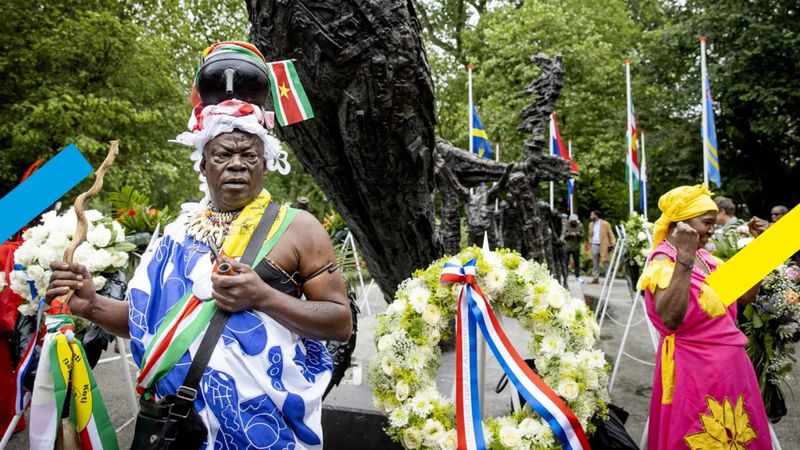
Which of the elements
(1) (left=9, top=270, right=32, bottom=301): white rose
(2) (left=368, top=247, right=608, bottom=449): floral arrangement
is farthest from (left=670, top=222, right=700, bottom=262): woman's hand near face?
(1) (left=9, top=270, right=32, bottom=301): white rose

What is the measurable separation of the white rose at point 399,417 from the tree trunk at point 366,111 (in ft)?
4.17

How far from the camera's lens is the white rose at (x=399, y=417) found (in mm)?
2250

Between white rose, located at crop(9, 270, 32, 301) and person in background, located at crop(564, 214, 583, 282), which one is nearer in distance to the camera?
white rose, located at crop(9, 270, 32, 301)

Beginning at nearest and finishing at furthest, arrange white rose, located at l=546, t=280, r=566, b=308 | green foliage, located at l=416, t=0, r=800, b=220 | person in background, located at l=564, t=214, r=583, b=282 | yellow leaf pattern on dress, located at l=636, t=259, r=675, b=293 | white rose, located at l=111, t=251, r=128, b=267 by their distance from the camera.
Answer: white rose, located at l=546, t=280, r=566, b=308 → yellow leaf pattern on dress, located at l=636, t=259, r=675, b=293 → white rose, located at l=111, t=251, r=128, b=267 → person in background, located at l=564, t=214, r=583, b=282 → green foliage, located at l=416, t=0, r=800, b=220

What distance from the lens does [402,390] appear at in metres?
2.29

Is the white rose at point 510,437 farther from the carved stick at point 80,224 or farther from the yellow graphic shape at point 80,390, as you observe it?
the carved stick at point 80,224

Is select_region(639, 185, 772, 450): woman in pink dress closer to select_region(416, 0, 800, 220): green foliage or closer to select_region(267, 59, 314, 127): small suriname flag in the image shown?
select_region(267, 59, 314, 127): small suriname flag

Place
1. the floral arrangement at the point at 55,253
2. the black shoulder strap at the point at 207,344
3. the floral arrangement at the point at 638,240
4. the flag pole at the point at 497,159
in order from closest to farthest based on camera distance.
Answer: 1. the black shoulder strap at the point at 207,344
2. the floral arrangement at the point at 55,253
3. the floral arrangement at the point at 638,240
4. the flag pole at the point at 497,159

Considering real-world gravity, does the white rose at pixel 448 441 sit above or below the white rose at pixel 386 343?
below

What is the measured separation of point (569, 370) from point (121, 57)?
608 inches

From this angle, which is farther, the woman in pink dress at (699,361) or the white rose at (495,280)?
the woman in pink dress at (699,361)

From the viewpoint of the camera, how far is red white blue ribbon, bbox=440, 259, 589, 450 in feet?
7.02

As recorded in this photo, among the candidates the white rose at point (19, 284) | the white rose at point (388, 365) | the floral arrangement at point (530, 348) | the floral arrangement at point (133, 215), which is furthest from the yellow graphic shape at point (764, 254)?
the floral arrangement at point (133, 215)

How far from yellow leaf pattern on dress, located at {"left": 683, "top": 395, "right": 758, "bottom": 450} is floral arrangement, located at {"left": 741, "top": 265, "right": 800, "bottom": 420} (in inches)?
37.6
